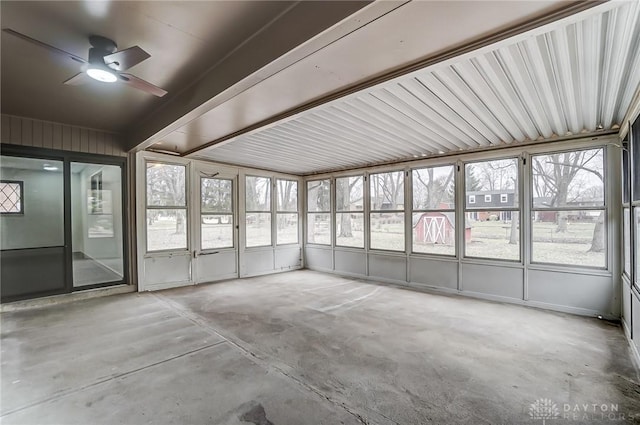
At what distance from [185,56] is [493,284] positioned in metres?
5.60

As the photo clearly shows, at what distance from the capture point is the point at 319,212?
796cm

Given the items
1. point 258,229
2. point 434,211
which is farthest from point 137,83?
point 434,211

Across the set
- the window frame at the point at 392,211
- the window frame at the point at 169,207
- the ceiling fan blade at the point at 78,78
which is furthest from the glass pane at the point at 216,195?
the ceiling fan blade at the point at 78,78

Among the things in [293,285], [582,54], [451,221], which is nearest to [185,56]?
[582,54]

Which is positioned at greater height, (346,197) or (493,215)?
(346,197)

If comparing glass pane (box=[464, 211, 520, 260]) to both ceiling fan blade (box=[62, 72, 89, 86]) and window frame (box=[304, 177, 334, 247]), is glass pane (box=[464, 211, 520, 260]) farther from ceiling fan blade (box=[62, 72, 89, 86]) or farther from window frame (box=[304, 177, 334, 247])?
ceiling fan blade (box=[62, 72, 89, 86])

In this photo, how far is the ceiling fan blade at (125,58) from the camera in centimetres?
227

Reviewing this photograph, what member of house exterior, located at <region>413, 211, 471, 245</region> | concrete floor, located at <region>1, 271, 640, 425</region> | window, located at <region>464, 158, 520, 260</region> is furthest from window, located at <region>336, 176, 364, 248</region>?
concrete floor, located at <region>1, 271, 640, 425</region>

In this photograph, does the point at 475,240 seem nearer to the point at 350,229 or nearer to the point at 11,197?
the point at 350,229

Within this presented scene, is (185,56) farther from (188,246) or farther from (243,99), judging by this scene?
(188,246)

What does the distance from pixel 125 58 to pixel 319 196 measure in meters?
5.87

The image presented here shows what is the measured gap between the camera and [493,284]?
16.5 ft

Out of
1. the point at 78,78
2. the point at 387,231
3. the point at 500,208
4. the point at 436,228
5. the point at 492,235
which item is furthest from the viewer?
the point at 387,231

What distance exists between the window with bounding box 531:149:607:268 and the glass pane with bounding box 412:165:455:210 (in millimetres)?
1303
